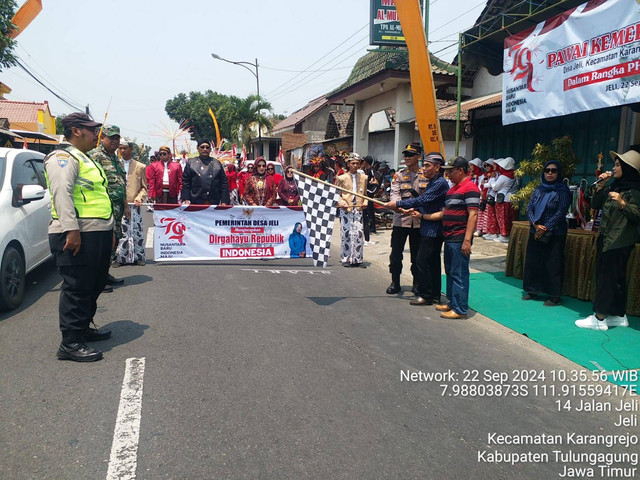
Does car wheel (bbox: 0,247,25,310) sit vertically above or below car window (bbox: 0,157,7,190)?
below

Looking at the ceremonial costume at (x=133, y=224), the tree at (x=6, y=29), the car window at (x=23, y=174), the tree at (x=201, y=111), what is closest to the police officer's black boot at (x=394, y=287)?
the ceremonial costume at (x=133, y=224)

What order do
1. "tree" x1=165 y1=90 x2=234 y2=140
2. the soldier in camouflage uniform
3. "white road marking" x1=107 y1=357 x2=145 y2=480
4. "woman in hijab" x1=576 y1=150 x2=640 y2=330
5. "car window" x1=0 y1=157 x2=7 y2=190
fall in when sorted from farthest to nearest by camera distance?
"tree" x1=165 y1=90 x2=234 y2=140 → the soldier in camouflage uniform → "car window" x1=0 y1=157 x2=7 y2=190 → "woman in hijab" x1=576 y1=150 x2=640 y2=330 → "white road marking" x1=107 y1=357 x2=145 y2=480

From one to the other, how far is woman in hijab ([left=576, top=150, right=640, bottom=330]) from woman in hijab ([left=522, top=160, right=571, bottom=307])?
724mm

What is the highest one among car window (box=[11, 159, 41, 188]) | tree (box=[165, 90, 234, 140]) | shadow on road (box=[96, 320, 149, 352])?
tree (box=[165, 90, 234, 140])

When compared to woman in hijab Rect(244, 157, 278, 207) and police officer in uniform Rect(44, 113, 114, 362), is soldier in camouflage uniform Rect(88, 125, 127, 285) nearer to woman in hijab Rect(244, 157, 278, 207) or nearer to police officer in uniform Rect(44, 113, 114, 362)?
police officer in uniform Rect(44, 113, 114, 362)

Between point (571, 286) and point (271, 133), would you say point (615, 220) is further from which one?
point (271, 133)

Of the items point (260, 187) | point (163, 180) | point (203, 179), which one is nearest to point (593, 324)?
point (260, 187)

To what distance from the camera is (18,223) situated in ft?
18.5

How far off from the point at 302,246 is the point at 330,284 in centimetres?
127

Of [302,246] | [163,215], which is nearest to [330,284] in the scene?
[302,246]

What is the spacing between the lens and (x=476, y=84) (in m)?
13.3

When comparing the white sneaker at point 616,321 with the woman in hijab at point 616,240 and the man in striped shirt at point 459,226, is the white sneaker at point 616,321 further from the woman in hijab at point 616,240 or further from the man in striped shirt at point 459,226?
the man in striped shirt at point 459,226

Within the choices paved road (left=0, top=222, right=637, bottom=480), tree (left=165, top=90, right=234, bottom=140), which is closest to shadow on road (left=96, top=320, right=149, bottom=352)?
paved road (left=0, top=222, right=637, bottom=480)

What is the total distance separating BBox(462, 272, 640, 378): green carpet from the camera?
15.0ft
